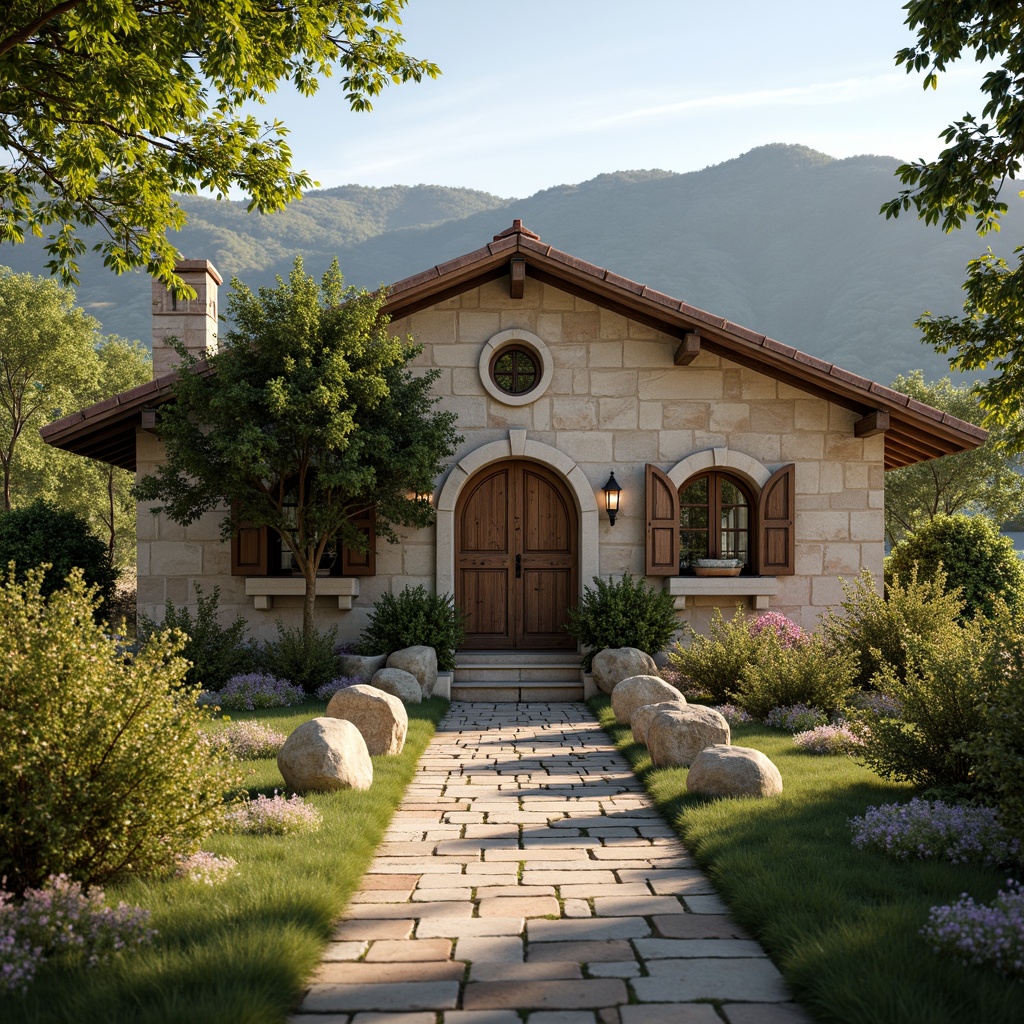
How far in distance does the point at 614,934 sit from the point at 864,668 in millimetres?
6932

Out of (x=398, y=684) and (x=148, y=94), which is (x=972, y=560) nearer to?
(x=398, y=684)

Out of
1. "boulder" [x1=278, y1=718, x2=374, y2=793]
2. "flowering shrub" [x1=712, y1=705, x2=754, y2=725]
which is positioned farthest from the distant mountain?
"boulder" [x1=278, y1=718, x2=374, y2=793]

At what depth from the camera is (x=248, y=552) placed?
12281 millimetres

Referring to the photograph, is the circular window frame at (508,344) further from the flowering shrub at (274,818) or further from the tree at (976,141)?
the flowering shrub at (274,818)

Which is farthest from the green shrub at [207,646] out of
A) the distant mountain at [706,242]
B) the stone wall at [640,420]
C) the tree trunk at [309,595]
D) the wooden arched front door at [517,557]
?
the distant mountain at [706,242]

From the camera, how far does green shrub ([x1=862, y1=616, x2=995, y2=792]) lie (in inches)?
224

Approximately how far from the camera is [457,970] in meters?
3.62

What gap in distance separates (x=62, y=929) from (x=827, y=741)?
A: 605 centimetres

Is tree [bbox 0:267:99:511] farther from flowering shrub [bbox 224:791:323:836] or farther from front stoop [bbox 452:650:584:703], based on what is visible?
flowering shrub [bbox 224:791:323:836]

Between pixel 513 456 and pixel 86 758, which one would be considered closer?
pixel 86 758

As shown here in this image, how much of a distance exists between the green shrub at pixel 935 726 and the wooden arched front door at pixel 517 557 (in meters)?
7.09

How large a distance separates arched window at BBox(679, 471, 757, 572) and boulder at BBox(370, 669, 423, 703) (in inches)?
178

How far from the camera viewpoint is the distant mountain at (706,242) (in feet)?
229

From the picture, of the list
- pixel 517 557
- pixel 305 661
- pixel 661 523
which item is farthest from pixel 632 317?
pixel 305 661
